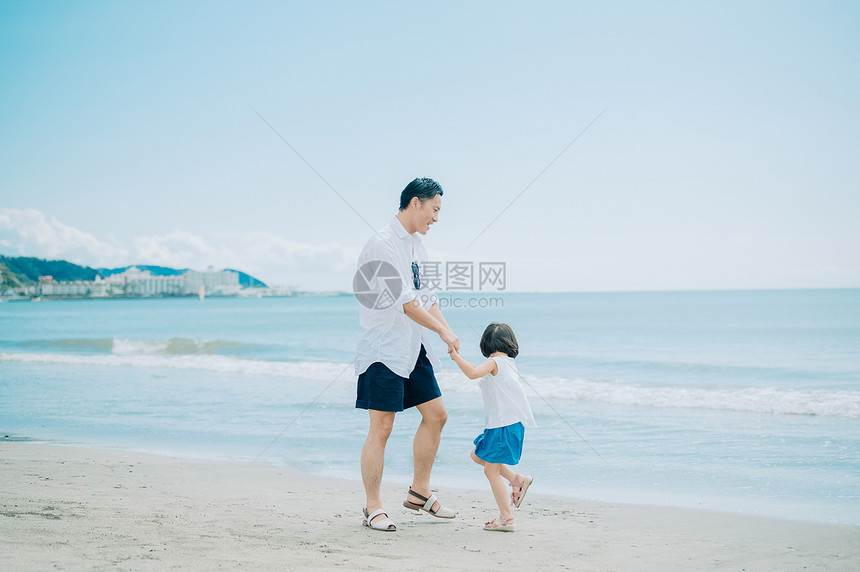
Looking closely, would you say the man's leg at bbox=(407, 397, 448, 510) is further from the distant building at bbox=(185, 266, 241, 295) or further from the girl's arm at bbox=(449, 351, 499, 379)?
the distant building at bbox=(185, 266, 241, 295)

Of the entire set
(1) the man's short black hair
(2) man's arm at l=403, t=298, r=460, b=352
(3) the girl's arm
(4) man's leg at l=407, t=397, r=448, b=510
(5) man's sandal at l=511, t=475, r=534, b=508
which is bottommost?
(5) man's sandal at l=511, t=475, r=534, b=508

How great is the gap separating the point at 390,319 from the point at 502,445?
37.6 inches

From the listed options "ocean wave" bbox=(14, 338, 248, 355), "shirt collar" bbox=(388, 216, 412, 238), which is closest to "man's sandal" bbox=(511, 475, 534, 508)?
"shirt collar" bbox=(388, 216, 412, 238)

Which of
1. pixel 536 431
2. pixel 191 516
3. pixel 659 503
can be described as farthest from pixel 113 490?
pixel 536 431

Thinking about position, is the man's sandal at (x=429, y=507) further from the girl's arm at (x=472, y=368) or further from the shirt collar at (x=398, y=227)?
the shirt collar at (x=398, y=227)

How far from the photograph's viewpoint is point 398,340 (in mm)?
3459

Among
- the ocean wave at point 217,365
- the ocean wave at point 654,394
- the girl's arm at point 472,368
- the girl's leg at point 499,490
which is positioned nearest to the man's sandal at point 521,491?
the girl's leg at point 499,490

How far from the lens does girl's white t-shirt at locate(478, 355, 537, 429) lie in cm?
362

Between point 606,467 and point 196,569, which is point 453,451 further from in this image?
point 196,569

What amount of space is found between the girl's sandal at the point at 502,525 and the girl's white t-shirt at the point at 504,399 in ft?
1.63

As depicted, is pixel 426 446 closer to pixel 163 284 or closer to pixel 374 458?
pixel 374 458

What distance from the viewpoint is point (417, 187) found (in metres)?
3.56

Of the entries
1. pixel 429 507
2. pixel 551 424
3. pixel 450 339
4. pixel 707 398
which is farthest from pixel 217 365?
pixel 450 339

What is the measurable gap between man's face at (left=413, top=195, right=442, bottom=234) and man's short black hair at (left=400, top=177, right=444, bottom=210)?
1.0 inches
